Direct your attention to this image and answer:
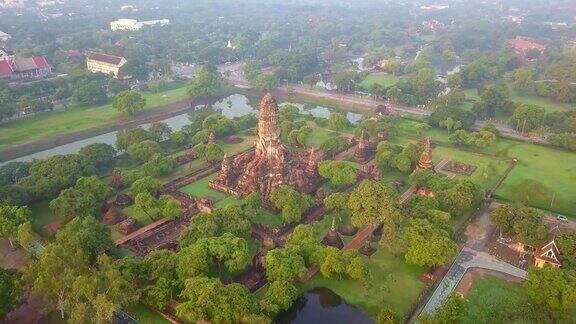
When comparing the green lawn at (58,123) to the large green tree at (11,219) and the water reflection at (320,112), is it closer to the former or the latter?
the water reflection at (320,112)

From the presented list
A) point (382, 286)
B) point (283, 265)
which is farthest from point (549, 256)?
point (283, 265)

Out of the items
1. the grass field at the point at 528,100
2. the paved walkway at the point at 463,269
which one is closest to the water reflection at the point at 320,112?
the grass field at the point at 528,100

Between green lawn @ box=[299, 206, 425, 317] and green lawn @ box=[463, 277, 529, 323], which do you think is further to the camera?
green lawn @ box=[299, 206, 425, 317]

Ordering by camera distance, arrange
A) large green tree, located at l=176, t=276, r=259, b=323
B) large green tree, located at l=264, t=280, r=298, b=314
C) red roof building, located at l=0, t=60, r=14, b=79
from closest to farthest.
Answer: large green tree, located at l=176, t=276, r=259, b=323, large green tree, located at l=264, t=280, r=298, b=314, red roof building, located at l=0, t=60, r=14, b=79

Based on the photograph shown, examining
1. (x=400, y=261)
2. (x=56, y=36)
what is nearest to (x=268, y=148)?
(x=400, y=261)

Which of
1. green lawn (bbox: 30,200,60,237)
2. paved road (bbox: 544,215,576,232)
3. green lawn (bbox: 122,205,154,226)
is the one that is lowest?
paved road (bbox: 544,215,576,232)

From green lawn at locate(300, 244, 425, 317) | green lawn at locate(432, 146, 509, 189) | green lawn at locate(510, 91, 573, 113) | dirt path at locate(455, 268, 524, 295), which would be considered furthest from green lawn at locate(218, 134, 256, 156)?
green lawn at locate(510, 91, 573, 113)

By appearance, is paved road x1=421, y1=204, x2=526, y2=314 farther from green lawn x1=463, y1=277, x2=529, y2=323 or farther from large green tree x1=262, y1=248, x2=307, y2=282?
large green tree x1=262, y1=248, x2=307, y2=282
